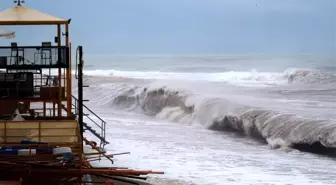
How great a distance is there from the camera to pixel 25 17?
16.8m

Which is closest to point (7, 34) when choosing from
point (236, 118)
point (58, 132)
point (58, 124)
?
point (58, 124)

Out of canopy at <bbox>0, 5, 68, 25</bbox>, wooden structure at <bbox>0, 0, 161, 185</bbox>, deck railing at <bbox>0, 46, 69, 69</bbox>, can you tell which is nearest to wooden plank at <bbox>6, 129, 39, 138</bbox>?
wooden structure at <bbox>0, 0, 161, 185</bbox>

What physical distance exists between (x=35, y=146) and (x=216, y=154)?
473 inches

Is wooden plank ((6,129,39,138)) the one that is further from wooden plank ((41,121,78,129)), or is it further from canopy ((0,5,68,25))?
canopy ((0,5,68,25))

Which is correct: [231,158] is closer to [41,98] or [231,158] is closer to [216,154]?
[216,154]

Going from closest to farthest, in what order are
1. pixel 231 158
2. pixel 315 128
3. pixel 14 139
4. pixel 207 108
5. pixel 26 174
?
pixel 26 174
pixel 14 139
pixel 231 158
pixel 315 128
pixel 207 108

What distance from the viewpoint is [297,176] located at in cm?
1997

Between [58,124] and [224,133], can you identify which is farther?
[224,133]

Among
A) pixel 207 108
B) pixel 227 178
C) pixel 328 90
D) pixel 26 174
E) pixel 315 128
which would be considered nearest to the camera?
pixel 26 174

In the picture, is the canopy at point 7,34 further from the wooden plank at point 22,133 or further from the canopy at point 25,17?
the wooden plank at point 22,133

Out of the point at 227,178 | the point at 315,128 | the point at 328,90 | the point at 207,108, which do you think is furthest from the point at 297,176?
the point at 328,90

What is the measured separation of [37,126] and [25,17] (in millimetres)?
3819

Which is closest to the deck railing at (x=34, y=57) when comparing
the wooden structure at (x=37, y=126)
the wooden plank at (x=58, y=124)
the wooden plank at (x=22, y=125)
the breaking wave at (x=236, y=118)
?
the wooden structure at (x=37, y=126)

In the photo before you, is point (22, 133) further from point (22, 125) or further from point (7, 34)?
point (7, 34)
